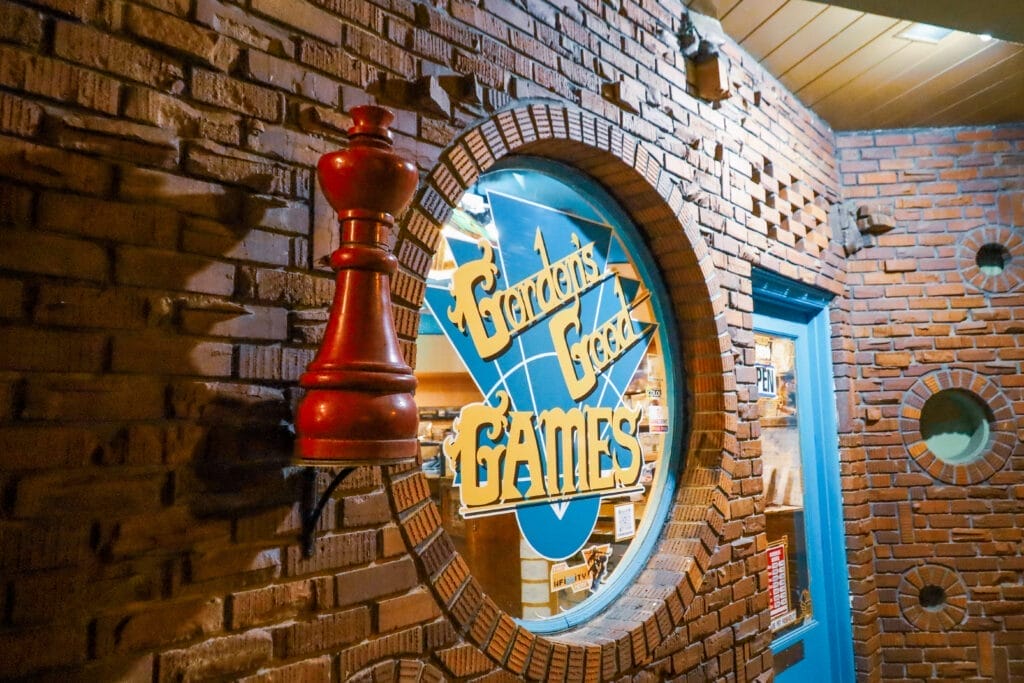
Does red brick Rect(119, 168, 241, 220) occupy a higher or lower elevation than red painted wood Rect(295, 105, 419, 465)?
higher

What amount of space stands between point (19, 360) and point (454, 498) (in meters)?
1.17

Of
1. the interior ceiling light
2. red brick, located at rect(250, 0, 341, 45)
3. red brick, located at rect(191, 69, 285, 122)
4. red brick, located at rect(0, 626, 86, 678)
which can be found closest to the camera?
red brick, located at rect(0, 626, 86, 678)

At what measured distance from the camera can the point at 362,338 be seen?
123cm

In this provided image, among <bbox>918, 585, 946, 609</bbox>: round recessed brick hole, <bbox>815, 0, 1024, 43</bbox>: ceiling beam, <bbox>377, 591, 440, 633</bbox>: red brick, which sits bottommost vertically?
<bbox>918, 585, 946, 609</bbox>: round recessed brick hole

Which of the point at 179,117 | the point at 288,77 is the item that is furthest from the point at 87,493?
the point at 288,77

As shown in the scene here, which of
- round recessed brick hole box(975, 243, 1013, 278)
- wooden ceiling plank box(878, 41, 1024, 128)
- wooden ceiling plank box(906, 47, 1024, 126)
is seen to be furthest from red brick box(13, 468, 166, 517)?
round recessed brick hole box(975, 243, 1013, 278)

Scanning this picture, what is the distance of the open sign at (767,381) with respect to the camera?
3.42 meters

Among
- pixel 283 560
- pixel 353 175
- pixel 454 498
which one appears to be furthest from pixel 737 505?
pixel 353 175

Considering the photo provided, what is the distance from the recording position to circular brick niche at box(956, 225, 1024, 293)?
390 centimetres

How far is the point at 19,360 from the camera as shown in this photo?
1.11m

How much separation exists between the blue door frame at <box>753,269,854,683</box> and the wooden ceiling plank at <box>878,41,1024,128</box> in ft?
3.82

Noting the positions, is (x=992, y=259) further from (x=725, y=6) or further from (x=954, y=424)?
(x=725, y=6)

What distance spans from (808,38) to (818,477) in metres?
2.32

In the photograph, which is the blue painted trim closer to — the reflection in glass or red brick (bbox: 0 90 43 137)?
the reflection in glass
